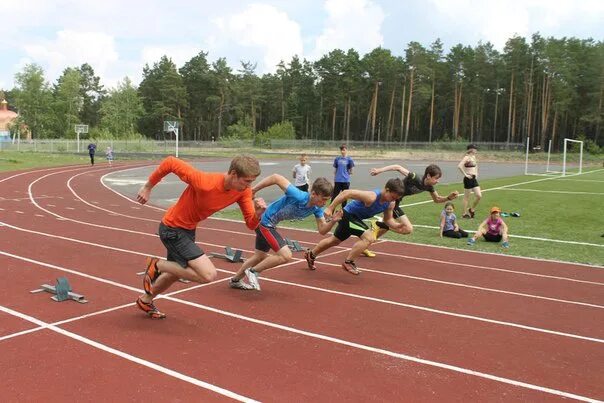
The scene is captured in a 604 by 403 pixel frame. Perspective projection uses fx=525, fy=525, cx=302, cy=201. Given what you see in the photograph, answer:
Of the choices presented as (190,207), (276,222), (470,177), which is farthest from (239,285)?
(470,177)

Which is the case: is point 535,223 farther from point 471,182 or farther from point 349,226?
point 349,226

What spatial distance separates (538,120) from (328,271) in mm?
80527

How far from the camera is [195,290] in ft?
21.5

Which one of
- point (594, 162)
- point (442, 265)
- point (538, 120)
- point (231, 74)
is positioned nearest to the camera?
point (442, 265)

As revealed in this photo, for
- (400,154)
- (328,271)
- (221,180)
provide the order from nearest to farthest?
(221,180) → (328,271) → (400,154)

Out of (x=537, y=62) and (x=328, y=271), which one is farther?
(x=537, y=62)

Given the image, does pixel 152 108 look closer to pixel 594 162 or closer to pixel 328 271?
pixel 594 162

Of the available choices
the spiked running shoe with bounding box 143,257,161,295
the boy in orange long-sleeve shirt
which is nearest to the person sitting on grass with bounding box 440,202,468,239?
the boy in orange long-sleeve shirt

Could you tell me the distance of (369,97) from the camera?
88.0 meters

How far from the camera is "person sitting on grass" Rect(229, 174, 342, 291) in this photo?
636 centimetres

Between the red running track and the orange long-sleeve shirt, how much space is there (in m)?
1.10

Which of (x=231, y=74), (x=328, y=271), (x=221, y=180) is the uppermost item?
(x=231, y=74)

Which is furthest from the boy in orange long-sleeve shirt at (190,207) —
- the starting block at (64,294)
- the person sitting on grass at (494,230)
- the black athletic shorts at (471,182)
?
the black athletic shorts at (471,182)

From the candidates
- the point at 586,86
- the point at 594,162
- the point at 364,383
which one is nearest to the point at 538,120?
the point at 586,86
